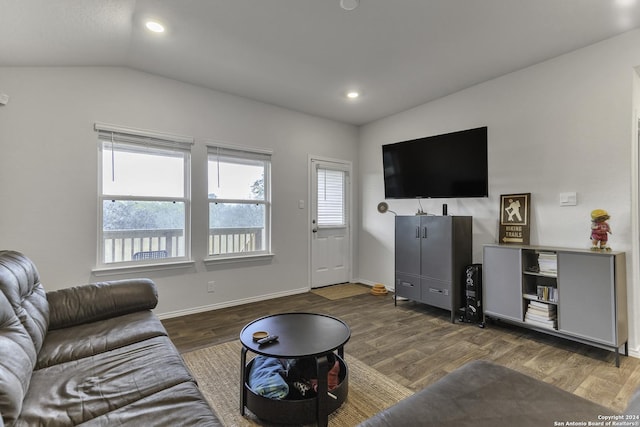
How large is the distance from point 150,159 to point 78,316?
1843 mm

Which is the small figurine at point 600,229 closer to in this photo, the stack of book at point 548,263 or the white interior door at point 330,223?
the stack of book at point 548,263

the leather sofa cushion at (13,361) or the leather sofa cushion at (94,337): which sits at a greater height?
the leather sofa cushion at (13,361)

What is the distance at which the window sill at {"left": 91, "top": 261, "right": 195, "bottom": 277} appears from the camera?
2.93m

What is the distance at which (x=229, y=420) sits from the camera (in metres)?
1.66

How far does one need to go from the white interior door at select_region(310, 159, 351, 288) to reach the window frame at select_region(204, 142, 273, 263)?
72 centimetres

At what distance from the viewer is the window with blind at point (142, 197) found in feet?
9.87

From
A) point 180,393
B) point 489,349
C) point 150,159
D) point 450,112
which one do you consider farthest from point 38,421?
point 450,112

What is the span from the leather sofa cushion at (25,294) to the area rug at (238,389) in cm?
98

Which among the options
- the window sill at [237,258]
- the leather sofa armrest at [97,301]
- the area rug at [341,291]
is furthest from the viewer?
the area rug at [341,291]

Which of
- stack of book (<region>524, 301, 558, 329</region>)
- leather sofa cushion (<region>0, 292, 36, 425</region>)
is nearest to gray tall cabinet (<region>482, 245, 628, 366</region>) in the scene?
stack of book (<region>524, 301, 558, 329</region>)

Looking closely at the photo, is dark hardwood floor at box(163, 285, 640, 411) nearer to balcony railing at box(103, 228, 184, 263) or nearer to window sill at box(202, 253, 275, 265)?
window sill at box(202, 253, 275, 265)

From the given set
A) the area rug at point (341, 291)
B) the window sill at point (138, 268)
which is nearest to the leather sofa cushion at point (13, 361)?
the window sill at point (138, 268)

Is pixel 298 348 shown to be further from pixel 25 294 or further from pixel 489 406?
pixel 25 294

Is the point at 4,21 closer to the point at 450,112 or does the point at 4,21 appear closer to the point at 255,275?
the point at 255,275
